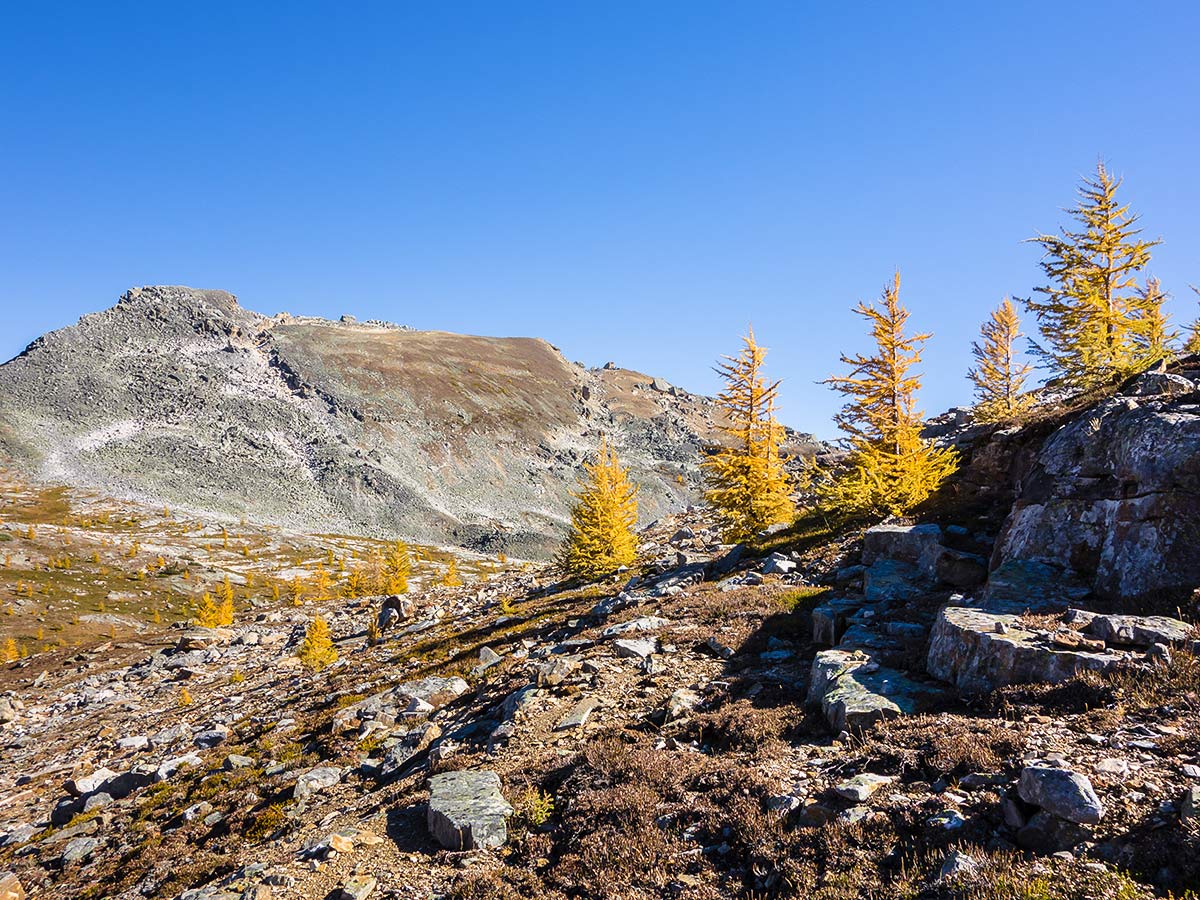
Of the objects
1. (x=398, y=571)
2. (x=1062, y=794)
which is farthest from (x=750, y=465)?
(x=398, y=571)

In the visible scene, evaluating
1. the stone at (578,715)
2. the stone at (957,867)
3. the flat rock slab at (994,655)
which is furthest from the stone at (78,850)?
the flat rock slab at (994,655)

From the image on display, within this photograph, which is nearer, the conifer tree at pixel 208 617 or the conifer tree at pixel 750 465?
the conifer tree at pixel 750 465

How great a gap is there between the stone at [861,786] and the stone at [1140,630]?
413cm

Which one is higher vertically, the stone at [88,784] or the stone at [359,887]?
the stone at [359,887]

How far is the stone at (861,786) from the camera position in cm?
660

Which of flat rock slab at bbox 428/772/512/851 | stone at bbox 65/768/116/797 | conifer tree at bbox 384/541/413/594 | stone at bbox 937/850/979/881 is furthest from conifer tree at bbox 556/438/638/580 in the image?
stone at bbox 937/850/979/881

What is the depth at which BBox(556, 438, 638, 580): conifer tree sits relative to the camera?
36.1 metres

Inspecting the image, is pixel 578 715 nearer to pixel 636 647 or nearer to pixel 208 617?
pixel 636 647

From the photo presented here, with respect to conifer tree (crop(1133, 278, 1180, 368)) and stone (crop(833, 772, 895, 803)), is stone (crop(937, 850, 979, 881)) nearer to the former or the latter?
stone (crop(833, 772, 895, 803))

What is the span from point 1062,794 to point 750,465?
79.1 ft

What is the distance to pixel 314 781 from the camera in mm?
12664

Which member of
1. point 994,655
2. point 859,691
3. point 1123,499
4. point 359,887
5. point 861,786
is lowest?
point 359,887

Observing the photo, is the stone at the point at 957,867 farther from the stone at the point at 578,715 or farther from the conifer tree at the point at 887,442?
the conifer tree at the point at 887,442

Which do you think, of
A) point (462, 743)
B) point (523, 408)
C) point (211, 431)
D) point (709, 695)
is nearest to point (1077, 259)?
point (709, 695)
